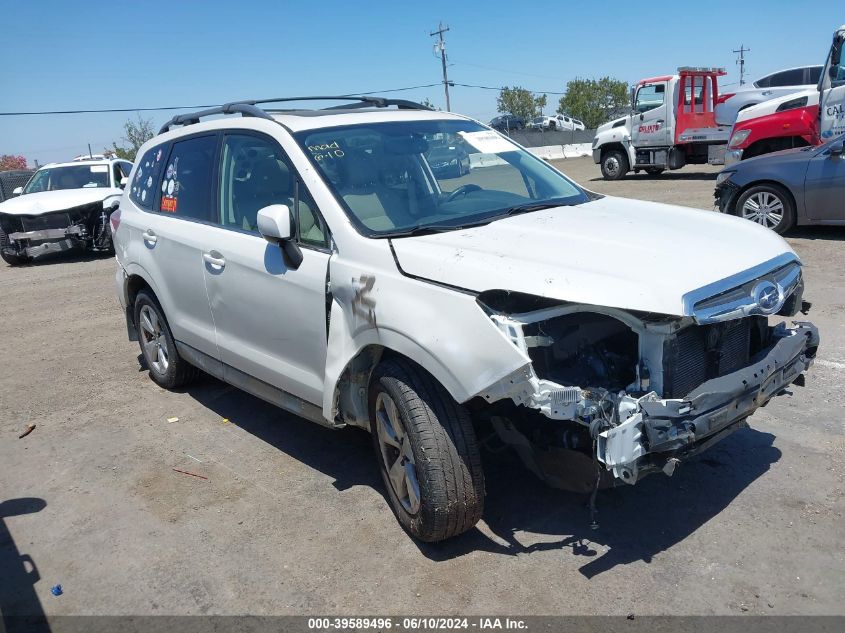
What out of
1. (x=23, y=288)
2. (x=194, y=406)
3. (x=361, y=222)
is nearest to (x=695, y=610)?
(x=361, y=222)

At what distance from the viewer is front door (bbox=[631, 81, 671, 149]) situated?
19.6m

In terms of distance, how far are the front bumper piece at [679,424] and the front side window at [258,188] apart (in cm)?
174

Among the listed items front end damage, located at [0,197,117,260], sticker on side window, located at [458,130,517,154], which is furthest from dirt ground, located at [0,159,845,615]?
front end damage, located at [0,197,117,260]

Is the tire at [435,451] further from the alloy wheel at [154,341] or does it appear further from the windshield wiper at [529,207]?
the alloy wheel at [154,341]

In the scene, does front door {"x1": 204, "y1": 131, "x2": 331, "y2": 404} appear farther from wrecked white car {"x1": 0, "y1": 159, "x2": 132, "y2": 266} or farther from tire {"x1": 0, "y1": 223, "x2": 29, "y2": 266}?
tire {"x1": 0, "y1": 223, "x2": 29, "y2": 266}

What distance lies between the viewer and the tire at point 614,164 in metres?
21.2

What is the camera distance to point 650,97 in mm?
19969

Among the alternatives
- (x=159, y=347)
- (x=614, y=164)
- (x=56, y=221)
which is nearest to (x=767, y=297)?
(x=159, y=347)

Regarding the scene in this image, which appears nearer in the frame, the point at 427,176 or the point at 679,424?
the point at 679,424

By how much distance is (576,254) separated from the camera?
3.10m

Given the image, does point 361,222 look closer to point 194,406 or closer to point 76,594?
point 76,594

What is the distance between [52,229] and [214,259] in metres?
10.5

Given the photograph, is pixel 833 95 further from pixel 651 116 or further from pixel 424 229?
pixel 424 229

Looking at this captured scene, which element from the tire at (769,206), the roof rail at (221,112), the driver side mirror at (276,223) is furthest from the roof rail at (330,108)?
the tire at (769,206)
